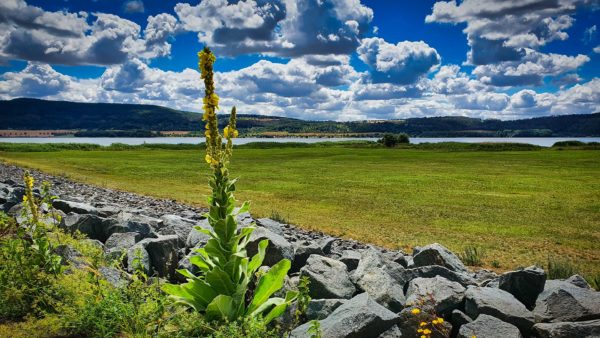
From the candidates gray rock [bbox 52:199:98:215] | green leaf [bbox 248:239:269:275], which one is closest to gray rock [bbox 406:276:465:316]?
green leaf [bbox 248:239:269:275]

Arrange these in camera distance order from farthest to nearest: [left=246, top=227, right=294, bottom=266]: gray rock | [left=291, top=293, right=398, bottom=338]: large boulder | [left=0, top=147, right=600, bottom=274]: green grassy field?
[left=0, top=147, right=600, bottom=274]: green grassy field, [left=246, top=227, right=294, bottom=266]: gray rock, [left=291, top=293, right=398, bottom=338]: large boulder

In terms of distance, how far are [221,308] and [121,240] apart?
5935 mm

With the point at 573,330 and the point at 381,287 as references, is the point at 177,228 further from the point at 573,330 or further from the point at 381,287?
the point at 573,330

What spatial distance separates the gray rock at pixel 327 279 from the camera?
8547 mm

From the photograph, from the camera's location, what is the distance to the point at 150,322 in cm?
648

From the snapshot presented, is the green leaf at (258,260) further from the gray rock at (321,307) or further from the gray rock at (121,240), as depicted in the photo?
the gray rock at (121,240)

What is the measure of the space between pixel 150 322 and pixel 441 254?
7929mm

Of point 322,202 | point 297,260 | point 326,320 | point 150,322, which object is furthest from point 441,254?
point 322,202

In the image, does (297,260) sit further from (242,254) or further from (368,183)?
(368,183)

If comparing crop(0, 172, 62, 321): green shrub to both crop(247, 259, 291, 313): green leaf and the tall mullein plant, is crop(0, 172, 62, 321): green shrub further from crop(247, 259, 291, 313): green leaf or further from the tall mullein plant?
crop(247, 259, 291, 313): green leaf

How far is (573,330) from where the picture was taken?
687cm

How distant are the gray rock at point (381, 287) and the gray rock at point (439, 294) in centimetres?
22

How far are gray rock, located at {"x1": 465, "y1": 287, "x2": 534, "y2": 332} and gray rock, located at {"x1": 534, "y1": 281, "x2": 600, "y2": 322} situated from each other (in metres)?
0.49

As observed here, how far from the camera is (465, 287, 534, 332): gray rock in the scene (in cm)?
743
